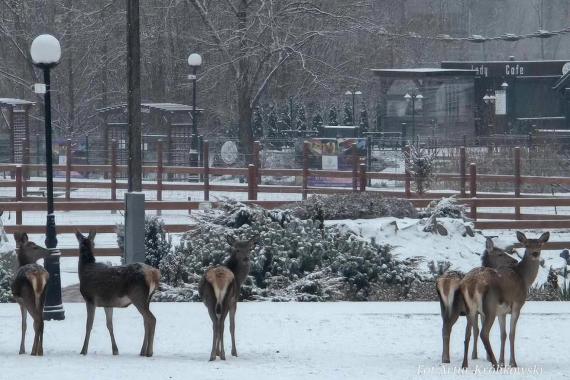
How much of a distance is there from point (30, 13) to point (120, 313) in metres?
42.3

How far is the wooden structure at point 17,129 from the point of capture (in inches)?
1610

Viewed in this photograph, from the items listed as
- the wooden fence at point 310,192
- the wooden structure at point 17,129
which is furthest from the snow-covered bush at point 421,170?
the wooden structure at point 17,129

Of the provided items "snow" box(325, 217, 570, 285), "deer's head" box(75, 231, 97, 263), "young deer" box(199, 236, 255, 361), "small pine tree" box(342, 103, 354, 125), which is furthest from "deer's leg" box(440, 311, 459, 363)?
"small pine tree" box(342, 103, 354, 125)

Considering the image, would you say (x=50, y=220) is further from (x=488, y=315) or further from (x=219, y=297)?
(x=488, y=315)

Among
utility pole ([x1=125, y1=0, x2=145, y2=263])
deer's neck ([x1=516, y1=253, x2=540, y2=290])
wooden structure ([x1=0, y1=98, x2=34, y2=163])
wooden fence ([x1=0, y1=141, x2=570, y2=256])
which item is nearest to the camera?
deer's neck ([x1=516, y1=253, x2=540, y2=290])

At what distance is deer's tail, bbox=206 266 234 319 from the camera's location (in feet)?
35.3

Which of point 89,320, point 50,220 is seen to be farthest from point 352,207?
point 89,320

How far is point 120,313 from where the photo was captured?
14.3 meters

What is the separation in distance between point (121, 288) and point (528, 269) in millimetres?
3818

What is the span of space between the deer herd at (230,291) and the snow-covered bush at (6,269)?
4740 mm

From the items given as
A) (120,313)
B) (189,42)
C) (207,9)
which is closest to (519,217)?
(120,313)

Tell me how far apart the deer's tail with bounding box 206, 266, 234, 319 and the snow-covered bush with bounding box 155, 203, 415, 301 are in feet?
17.4

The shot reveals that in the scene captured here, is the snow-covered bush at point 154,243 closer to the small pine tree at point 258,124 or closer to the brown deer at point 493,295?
the brown deer at point 493,295

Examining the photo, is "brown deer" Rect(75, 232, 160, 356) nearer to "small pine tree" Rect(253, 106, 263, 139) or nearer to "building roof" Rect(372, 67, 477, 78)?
"building roof" Rect(372, 67, 477, 78)
